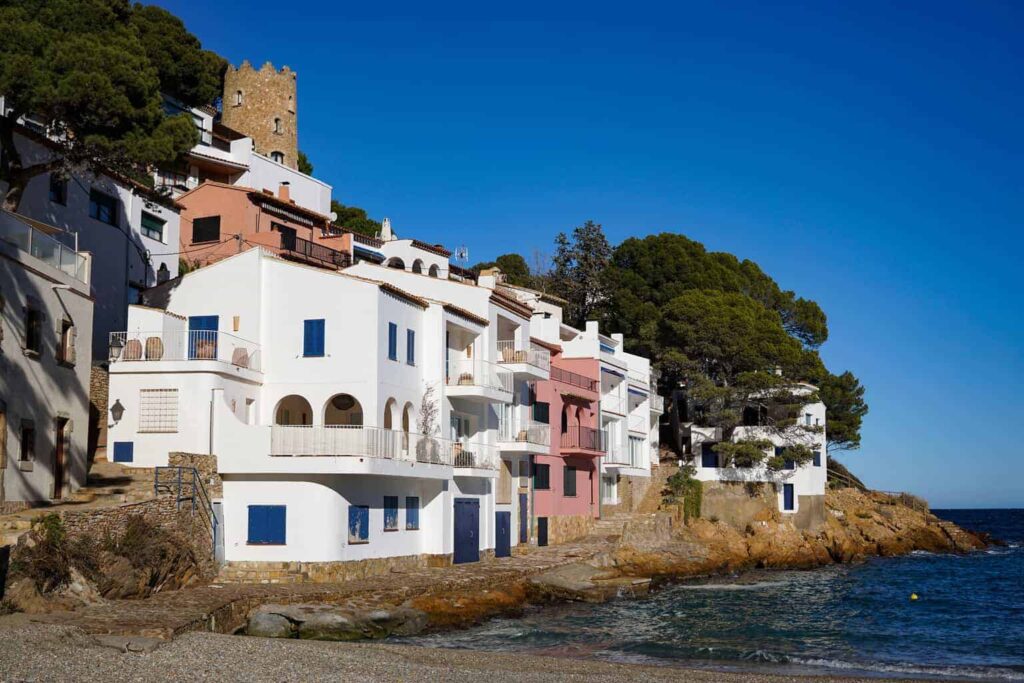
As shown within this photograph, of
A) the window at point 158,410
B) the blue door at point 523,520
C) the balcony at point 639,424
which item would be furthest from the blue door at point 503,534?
the balcony at point 639,424

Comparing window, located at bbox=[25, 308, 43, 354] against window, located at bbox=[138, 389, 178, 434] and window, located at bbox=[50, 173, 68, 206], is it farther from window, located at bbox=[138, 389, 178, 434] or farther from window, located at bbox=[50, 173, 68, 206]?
window, located at bbox=[50, 173, 68, 206]

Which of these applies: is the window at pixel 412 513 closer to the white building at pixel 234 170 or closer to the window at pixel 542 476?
the window at pixel 542 476

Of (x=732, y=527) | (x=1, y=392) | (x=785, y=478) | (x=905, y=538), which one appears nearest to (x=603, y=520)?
(x=732, y=527)

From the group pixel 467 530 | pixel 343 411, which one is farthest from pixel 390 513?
pixel 467 530

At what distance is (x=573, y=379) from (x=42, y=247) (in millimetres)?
30609

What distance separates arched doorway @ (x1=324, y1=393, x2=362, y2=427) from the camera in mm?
39312

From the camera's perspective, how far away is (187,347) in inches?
1480

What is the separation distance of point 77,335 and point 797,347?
5351 cm

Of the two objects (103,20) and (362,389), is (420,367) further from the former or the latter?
(103,20)

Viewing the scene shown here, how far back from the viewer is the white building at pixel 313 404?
34594 millimetres

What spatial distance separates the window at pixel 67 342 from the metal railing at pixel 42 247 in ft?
5.48

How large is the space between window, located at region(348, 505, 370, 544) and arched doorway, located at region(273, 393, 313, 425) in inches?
199

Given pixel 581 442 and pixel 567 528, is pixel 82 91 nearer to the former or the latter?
pixel 581 442


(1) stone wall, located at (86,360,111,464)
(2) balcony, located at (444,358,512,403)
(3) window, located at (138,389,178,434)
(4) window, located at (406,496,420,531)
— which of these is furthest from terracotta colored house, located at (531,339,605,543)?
(1) stone wall, located at (86,360,111,464)
